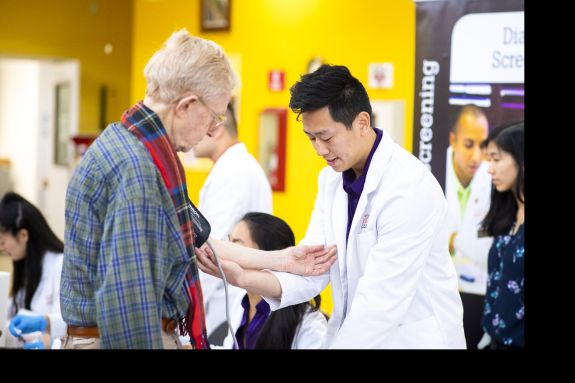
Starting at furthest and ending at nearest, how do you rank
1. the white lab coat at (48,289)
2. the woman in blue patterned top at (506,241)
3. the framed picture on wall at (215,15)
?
the framed picture on wall at (215,15)
the woman in blue patterned top at (506,241)
the white lab coat at (48,289)

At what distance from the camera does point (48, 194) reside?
354 inches

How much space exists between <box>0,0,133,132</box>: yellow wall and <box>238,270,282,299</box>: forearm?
20.0 feet

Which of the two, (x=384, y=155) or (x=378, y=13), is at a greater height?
(x=378, y=13)

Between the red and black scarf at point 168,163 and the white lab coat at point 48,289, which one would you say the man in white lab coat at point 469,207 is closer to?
the white lab coat at point 48,289

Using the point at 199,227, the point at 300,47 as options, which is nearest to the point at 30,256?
the point at 199,227

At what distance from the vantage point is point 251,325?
2844mm

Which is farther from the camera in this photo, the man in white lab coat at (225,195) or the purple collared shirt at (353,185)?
the man in white lab coat at (225,195)

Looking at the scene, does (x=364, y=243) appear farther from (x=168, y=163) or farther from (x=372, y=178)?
(x=168, y=163)

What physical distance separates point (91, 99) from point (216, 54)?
7.14 m

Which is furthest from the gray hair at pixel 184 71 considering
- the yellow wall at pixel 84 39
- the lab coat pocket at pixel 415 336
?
the yellow wall at pixel 84 39

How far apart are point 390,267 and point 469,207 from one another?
2066mm

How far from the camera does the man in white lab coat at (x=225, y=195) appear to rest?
3551mm

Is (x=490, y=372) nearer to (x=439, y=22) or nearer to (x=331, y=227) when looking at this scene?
(x=331, y=227)
